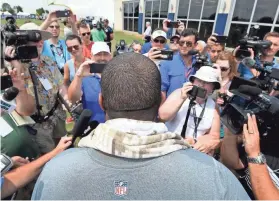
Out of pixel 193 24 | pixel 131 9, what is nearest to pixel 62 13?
pixel 193 24

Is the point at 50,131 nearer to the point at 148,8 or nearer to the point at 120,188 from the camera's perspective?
the point at 120,188

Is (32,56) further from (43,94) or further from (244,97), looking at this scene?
(244,97)

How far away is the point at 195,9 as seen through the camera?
43.3 feet

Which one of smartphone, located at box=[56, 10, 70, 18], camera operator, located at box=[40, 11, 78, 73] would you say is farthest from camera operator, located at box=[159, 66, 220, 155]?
camera operator, located at box=[40, 11, 78, 73]

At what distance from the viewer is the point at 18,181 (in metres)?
1.36

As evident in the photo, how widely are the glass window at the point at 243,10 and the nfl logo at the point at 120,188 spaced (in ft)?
37.2

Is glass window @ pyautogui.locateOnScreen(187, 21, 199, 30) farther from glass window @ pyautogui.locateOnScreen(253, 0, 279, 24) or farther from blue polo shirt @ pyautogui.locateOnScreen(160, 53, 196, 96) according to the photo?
blue polo shirt @ pyautogui.locateOnScreen(160, 53, 196, 96)

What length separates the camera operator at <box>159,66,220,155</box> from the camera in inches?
76.5

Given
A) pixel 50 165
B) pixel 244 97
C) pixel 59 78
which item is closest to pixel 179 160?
pixel 50 165

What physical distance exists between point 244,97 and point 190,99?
0.50 metres

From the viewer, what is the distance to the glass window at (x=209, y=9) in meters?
11.6

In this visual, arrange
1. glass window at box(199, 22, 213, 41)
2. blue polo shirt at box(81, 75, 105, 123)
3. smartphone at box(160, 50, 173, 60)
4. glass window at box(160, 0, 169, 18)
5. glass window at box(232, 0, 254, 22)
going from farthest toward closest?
1. glass window at box(160, 0, 169, 18)
2. glass window at box(199, 22, 213, 41)
3. glass window at box(232, 0, 254, 22)
4. smartphone at box(160, 50, 173, 60)
5. blue polo shirt at box(81, 75, 105, 123)

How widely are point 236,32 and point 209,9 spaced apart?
2501 millimetres

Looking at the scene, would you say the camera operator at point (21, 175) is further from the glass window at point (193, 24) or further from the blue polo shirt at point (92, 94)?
the glass window at point (193, 24)
